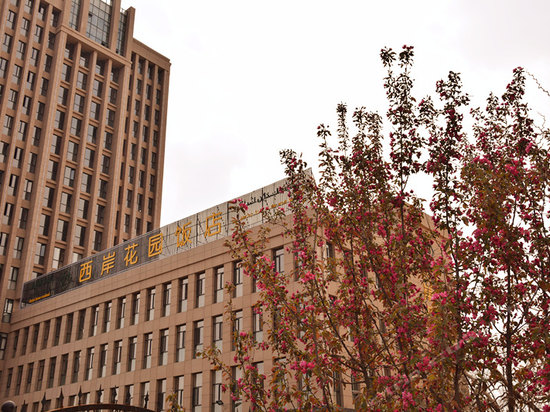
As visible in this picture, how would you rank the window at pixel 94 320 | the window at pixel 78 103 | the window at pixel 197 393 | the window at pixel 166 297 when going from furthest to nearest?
1. the window at pixel 78 103
2. the window at pixel 94 320
3. the window at pixel 166 297
4. the window at pixel 197 393

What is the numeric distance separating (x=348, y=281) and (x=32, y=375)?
38.6 m

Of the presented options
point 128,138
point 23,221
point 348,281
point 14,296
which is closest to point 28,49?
point 128,138

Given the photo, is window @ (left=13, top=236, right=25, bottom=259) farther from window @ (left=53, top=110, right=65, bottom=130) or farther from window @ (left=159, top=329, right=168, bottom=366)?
window @ (left=159, top=329, right=168, bottom=366)

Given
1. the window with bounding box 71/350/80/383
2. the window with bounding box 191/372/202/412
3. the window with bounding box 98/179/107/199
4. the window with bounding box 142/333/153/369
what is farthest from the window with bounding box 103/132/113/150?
the window with bounding box 191/372/202/412

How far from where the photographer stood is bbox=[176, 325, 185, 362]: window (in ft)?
109

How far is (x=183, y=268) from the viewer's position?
3500 cm

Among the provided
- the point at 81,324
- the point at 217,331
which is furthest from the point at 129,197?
the point at 217,331

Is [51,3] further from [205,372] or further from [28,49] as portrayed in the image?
[205,372]

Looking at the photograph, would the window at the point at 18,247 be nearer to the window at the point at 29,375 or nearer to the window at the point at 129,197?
the window at the point at 129,197

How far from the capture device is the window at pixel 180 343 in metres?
33.2

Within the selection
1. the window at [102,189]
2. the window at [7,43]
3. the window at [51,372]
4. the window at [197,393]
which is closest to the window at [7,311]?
the window at [51,372]

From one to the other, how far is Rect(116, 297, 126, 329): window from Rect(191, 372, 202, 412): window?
811 cm

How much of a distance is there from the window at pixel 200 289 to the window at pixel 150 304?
374 centimetres

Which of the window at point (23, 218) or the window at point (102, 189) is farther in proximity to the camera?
the window at point (102, 189)
